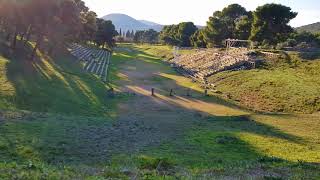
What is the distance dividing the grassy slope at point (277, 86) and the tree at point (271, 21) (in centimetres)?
1650

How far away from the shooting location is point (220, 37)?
124 metres

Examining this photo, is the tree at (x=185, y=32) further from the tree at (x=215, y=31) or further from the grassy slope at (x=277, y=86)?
the grassy slope at (x=277, y=86)

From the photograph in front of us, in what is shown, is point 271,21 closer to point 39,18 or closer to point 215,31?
point 215,31

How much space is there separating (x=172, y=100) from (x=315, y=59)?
28992 millimetres

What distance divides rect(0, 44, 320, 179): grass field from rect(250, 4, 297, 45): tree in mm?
37658

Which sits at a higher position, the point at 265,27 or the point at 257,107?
the point at 265,27

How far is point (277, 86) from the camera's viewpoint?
5972 centimetres

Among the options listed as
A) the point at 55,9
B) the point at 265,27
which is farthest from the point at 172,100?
the point at 265,27

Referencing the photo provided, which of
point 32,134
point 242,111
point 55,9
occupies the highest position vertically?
point 55,9

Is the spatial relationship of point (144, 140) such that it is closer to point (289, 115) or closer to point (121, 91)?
point (289, 115)

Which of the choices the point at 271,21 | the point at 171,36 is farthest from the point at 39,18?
the point at 171,36

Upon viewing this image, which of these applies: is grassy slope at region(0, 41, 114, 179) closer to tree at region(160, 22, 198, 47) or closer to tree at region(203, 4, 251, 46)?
tree at region(203, 4, 251, 46)

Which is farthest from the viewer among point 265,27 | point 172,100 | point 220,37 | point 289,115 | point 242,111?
point 220,37

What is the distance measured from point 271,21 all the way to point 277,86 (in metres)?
33.7
